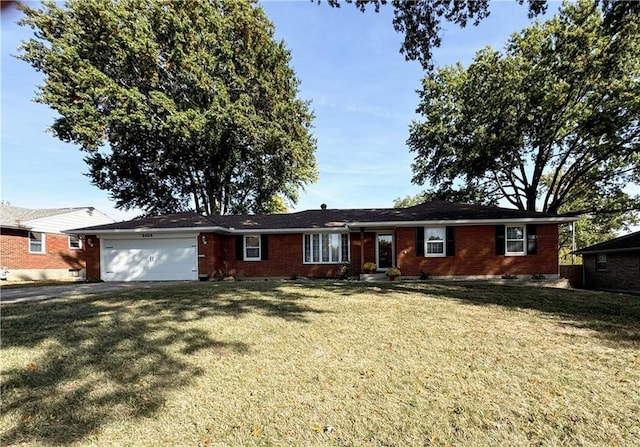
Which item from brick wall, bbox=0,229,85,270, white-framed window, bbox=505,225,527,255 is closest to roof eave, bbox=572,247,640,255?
white-framed window, bbox=505,225,527,255

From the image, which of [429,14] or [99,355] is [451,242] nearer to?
[429,14]

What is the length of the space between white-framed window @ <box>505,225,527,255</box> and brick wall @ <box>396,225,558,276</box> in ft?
1.03

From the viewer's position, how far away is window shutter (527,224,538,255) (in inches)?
599

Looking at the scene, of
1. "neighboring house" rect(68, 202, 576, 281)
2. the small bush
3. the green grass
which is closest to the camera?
the green grass

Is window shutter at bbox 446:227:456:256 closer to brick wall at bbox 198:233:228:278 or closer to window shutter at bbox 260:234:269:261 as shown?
window shutter at bbox 260:234:269:261

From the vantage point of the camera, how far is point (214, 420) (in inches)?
148

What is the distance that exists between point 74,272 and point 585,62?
107 feet

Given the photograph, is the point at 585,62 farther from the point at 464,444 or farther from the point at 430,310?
the point at 464,444

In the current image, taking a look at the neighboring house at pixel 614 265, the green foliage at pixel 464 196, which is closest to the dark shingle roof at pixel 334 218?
the green foliage at pixel 464 196

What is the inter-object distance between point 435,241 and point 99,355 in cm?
1369

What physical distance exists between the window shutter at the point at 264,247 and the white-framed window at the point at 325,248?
1.93m

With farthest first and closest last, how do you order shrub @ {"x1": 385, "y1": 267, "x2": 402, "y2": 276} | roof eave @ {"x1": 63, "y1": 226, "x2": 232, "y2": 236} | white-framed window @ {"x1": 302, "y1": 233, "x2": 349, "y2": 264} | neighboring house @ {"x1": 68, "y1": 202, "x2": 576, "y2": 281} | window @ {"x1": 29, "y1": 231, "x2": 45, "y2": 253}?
1. window @ {"x1": 29, "y1": 231, "x2": 45, "y2": 253}
2. white-framed window @ {"x1": 302, "y1": 233, "x2": 349, "y2": 264}
3. roof eave @ {"x1": 63, "y1": 226, "x2": 232, "y2": 236}
4. shrub @ {"x1": 385, "y1": 267, "x2": 402, "y2": 276}
5. neighboring house @ {"x1": 68, "y1": 202, "x2": 576, "y2": 281}

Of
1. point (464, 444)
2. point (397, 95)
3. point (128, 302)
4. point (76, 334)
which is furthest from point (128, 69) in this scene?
point (464, 444)

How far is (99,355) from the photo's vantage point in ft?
17.6
